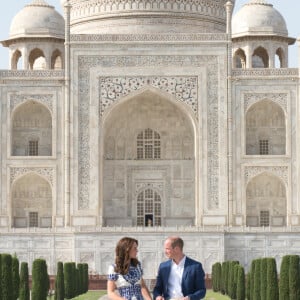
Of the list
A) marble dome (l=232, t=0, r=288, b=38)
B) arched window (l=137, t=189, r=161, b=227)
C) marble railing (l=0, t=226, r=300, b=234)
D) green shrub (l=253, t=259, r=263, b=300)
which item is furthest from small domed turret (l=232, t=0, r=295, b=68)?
green shrub (l=253, t=259, r=263, b=300)

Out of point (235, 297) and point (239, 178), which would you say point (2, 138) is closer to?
point (239, 178)

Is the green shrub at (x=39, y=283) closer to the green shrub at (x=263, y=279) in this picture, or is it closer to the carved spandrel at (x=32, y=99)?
the green shrub at (x=263, y=279)

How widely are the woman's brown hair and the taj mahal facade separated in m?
21.6

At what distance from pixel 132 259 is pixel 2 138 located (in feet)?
79.6

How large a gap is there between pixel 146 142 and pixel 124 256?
85.6 feet

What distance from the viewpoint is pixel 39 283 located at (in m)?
17.8

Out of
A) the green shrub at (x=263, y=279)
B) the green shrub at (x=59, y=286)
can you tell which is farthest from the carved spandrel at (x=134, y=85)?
the green shrub at (x=263, y=279)

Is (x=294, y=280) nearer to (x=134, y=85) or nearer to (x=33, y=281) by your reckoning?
(x=33, y=281)

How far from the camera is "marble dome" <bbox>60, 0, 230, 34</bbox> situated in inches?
1378

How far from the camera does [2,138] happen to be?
3200cm

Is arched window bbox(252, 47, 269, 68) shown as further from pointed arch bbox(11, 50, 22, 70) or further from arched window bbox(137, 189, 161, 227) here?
pointed arch bbox(11, 50, 22, 70)

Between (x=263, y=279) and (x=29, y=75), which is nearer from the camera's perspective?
(x=263, y=279)

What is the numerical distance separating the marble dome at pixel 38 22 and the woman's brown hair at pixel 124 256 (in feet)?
89.0

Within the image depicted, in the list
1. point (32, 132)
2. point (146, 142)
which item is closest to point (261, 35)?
point (146, 142)
